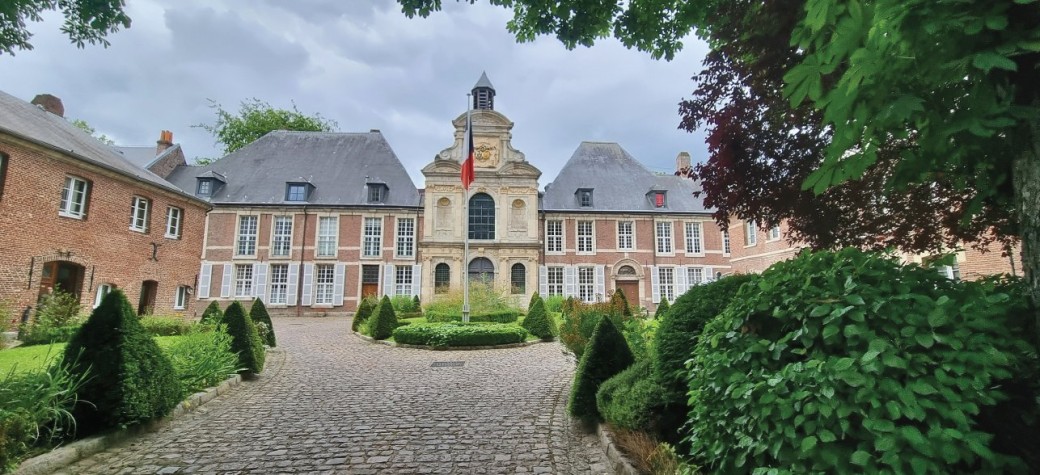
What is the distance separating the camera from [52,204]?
12445mm

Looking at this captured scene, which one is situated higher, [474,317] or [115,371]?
[474,317]

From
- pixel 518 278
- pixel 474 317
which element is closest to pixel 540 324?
pixel 474 317

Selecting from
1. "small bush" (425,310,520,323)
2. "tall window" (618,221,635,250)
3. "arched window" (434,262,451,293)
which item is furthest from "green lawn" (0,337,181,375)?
"tall window" (618,221,635,250)

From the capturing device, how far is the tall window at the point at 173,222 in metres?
16.5

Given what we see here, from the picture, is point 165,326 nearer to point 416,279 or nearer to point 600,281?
point 416,279

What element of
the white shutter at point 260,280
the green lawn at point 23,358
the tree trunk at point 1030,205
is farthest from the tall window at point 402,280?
the tree trunk at point 1030,205

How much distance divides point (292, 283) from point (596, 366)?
25.0m

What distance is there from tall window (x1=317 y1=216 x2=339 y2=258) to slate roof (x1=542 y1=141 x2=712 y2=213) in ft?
40.1

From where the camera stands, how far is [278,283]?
86.7 ft

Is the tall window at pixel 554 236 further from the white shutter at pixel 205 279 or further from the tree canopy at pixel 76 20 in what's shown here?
the tree canopy at pixel 76 20

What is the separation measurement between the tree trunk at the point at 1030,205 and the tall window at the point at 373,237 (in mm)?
26976

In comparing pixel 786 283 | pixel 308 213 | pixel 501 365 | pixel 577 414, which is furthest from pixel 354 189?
pixel 786 283

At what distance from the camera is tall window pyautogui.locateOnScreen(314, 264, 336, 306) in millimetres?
26406

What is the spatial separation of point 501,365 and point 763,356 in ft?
25.3
